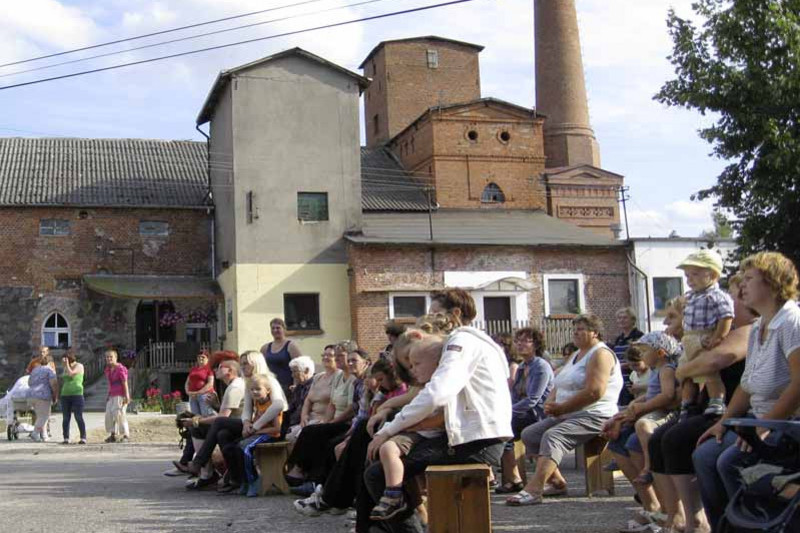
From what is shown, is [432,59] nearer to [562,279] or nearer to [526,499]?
[562,279]

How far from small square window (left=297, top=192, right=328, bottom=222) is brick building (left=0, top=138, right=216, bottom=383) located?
183 inches

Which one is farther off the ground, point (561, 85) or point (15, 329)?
point (561, 85)

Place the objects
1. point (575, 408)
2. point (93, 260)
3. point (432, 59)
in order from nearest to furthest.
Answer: point (575, 408), point (93, 260), point (432, 59)

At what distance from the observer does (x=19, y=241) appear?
112 ft

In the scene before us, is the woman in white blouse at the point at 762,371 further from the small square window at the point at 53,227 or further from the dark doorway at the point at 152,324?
the small square window at the point at 53,227

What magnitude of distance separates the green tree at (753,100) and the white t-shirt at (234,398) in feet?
38.3

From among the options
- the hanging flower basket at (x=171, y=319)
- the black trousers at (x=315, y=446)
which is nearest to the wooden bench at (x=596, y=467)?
the black trousers at (x=315, y=446)

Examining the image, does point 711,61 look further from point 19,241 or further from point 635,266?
point 19,241

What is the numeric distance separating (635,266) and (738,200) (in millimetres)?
14004

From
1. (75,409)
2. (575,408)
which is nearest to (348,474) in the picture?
(575,408)

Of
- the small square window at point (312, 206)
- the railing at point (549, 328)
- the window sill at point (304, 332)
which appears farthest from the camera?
the small square window at point (312, 206)

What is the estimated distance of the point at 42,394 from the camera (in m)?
19.2

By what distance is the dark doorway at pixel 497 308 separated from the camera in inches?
1277

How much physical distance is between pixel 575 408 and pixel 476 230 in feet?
88.1
